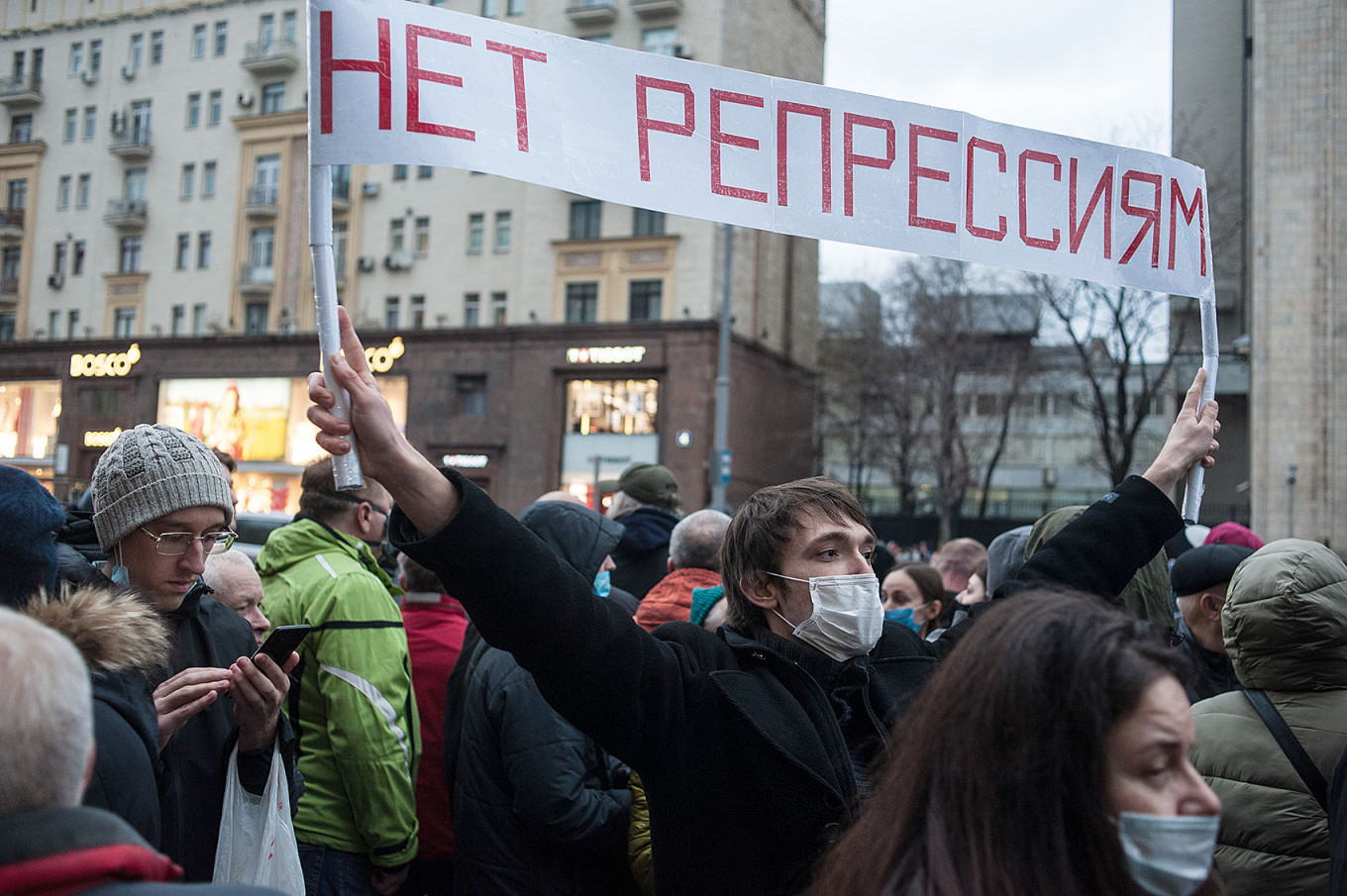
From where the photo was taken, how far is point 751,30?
32656mm

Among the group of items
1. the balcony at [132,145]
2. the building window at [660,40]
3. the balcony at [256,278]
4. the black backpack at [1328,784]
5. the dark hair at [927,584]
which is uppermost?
the building window at [660,40]

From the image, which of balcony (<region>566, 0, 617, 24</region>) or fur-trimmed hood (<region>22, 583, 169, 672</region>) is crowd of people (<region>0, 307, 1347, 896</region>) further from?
balcony (<region>566, 0, 617, 24</region>)

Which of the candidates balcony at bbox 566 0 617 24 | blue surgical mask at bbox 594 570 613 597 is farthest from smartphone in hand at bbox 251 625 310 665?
balcony at bbox 566 0 617 24

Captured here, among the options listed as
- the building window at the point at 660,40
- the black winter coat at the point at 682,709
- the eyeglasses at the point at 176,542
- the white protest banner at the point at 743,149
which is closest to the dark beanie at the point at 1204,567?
the white protest banner at the point at 743,149

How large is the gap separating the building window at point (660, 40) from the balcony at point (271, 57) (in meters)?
13.2

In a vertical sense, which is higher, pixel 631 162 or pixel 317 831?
pixel 631 162

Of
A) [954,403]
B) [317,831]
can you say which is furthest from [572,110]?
[954,403]

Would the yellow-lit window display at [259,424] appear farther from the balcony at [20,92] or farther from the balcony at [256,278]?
the balcony at [20,92]

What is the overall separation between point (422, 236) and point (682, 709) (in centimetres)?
3404

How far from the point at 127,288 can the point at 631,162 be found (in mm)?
42095

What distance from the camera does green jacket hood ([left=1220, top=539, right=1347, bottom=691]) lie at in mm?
2836

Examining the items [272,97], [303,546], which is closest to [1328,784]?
[303,546]

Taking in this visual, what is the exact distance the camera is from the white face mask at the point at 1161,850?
1.47 m

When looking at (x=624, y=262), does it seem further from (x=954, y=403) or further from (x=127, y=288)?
(x=127, y=288)
